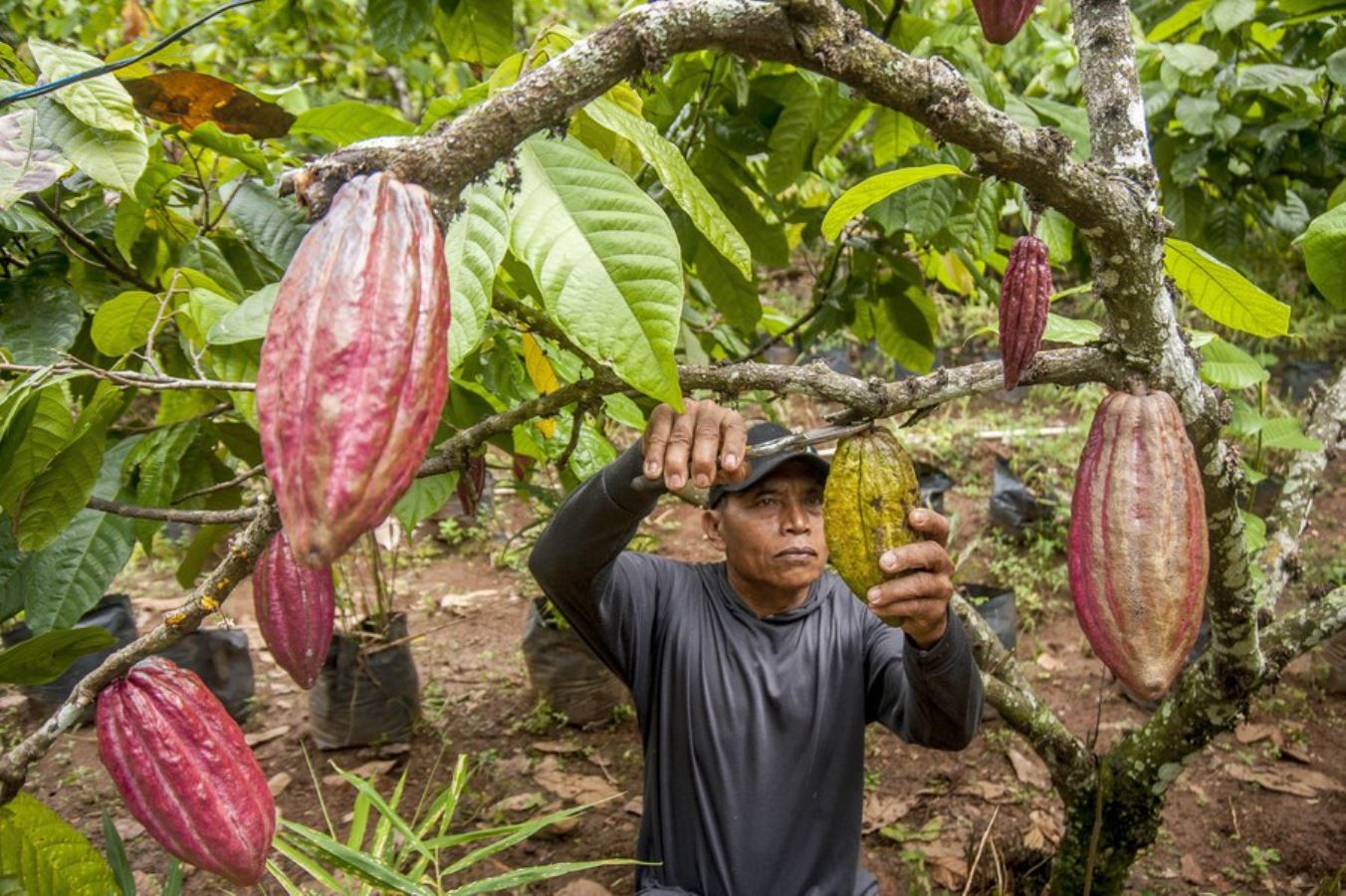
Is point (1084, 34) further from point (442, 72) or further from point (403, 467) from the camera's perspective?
point (442, 72)

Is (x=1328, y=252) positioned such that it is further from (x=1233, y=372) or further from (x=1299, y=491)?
(x=1299, y=491)

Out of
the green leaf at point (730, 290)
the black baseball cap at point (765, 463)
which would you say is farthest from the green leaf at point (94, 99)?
the black baseball cap at point (765, 463)

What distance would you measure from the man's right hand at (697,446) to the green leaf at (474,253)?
1.07ft

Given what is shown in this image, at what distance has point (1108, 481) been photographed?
0.66 metres

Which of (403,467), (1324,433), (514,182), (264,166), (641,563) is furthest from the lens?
(641,563)

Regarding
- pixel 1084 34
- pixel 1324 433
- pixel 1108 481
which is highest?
pixel 1084 34

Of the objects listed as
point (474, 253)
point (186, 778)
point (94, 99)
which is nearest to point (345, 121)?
point (94, 99)

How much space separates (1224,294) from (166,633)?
3.16 ft

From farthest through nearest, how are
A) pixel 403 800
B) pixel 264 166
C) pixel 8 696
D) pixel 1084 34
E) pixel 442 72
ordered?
pixel 442 72, pixel 8 696, pixel 403 800, pixel 264 166, pixel 1084 34

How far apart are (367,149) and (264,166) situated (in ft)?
2.74

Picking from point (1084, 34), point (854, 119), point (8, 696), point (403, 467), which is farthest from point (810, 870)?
point (8, 696)

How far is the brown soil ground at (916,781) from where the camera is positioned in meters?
2.42

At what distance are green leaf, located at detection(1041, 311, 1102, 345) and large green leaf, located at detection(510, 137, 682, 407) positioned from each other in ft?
1.85

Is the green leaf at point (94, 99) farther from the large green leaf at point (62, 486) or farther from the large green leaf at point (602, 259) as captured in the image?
the large green leaf at point (602, 259)
